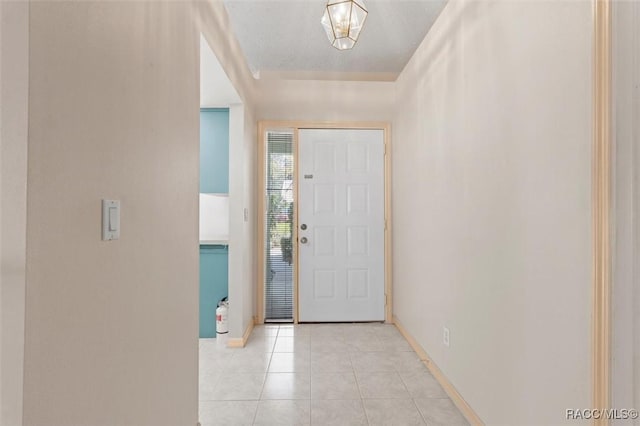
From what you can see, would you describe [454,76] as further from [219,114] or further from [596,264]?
[219,114]

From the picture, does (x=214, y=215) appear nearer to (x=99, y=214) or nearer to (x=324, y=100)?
(x=324, y=100)

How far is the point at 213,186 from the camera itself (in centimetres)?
322

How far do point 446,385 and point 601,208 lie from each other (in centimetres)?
160

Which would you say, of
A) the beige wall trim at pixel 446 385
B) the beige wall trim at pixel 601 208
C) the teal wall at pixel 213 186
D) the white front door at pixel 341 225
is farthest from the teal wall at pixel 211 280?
the beige wall trim at pixel 601 208

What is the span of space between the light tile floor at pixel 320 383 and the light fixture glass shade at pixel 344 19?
2193mm

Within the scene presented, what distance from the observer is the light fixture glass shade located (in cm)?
194

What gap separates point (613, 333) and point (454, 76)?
163 cm

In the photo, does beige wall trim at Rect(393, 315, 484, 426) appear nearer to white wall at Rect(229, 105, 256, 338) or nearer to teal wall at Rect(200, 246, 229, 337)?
white wall at Rect(229, 105, 256, 338)

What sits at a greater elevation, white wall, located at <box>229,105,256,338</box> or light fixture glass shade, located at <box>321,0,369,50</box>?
light fixture glass shade, located at <box>321,0,369,50</box>

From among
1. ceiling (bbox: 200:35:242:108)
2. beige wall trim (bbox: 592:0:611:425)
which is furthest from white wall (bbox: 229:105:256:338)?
beige wall trim (bbox: 592:0:611:425)

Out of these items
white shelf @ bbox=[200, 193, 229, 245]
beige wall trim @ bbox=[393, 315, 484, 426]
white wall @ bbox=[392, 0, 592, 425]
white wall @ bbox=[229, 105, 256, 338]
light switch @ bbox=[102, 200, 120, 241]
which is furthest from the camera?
white shelf @ bbox=[200, 193, 229, 245]

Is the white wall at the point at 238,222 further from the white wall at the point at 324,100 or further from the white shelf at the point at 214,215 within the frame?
the white wall at the point at 324,100

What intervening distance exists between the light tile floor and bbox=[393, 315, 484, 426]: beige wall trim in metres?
0.04

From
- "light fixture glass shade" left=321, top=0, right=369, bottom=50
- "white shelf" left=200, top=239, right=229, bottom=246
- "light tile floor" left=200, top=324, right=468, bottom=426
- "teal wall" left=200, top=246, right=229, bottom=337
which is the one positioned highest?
"light fixture glass shade" left=321, top=0, right=369, bottom=50
